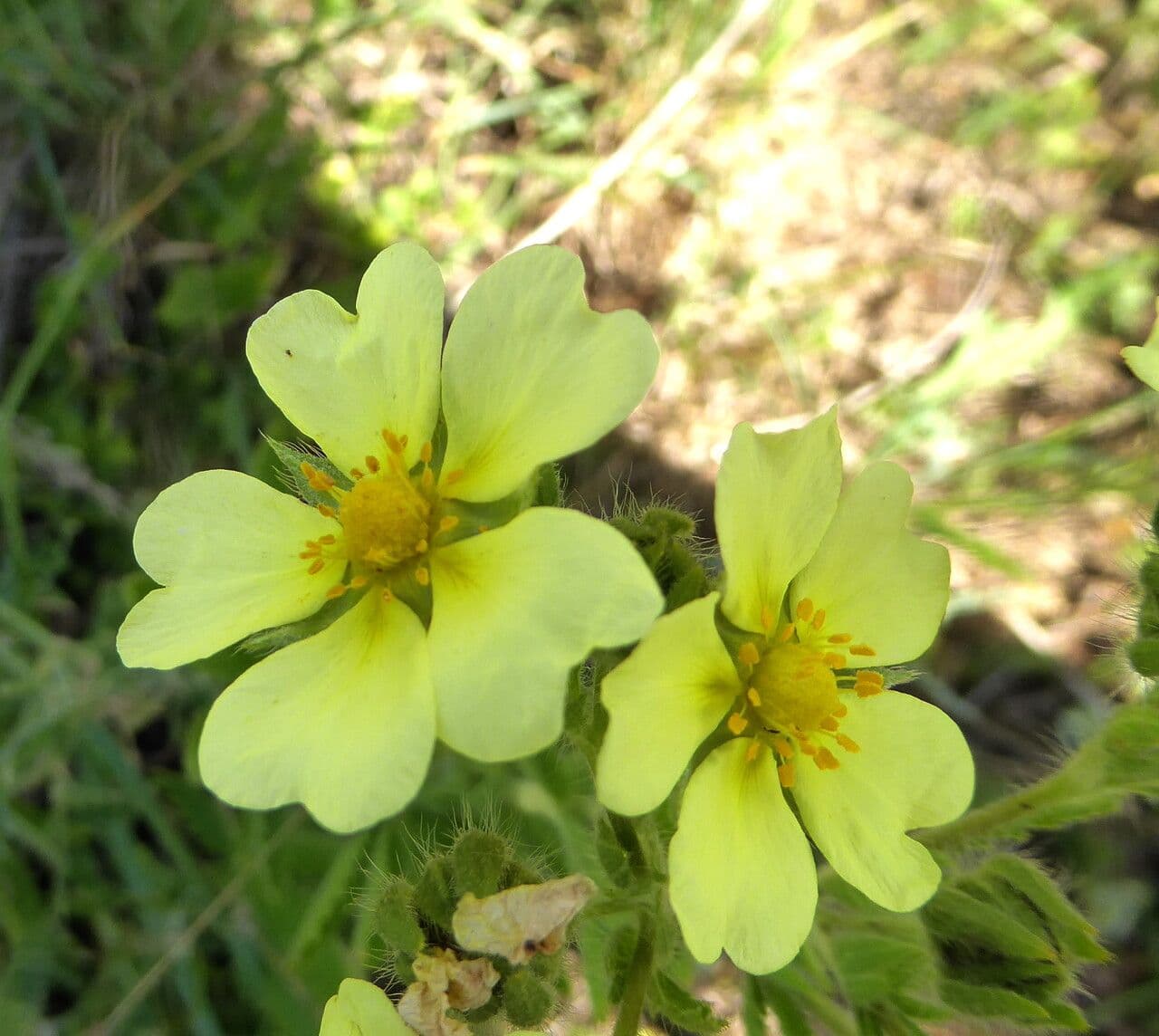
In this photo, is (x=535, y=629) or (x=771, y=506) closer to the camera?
(x=535, y=629)

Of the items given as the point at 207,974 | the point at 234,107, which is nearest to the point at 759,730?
the point at 207,974

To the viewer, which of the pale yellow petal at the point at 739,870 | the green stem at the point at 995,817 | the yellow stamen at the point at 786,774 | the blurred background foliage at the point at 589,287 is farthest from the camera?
the blurred background foliage at the point at 589,287

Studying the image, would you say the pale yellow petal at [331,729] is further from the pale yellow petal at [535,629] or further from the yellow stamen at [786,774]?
the yellow stamen at [786,774]

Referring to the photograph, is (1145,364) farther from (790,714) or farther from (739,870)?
(739,870)

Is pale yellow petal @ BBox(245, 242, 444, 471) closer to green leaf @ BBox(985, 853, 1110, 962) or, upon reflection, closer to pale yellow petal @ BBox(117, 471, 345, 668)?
pale yellow petal @ BBox(117, 471, 345, 668)

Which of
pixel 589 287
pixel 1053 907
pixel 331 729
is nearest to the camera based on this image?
pixel 331 729

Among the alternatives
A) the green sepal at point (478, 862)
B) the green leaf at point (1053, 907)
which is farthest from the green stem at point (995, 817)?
the green sepal at point (478, 862)

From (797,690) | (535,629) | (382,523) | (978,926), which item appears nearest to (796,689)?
(797,690)
